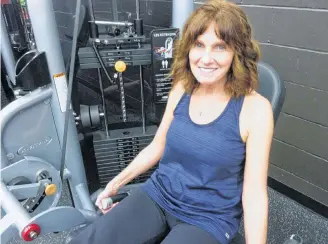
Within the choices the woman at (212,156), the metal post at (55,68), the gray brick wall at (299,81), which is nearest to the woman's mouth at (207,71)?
the woman at (212,156)

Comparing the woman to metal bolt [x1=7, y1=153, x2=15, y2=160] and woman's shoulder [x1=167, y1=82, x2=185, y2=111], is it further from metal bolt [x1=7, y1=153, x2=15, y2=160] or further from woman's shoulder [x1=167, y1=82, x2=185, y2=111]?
metal bolt [x1=7, y1=153, x2=15, y2=160]

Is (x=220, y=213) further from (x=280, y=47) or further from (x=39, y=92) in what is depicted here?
(x=280, y=47)

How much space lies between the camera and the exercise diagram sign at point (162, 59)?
135cm

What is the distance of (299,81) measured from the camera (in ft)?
5.08

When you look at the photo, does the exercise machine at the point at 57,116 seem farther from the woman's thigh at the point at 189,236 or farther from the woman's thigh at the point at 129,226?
the woman's thigh at the point at 189,236

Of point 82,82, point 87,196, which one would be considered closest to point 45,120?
point 87,196

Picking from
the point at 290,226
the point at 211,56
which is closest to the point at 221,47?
the point at 211,56

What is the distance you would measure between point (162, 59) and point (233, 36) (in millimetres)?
544

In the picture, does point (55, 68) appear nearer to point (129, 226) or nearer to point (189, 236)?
point (129, 226)

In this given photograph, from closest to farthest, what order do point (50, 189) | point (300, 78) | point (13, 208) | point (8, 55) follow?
point (13, 208) → point (50, 189) → point (300, 78) → point (8, 55)

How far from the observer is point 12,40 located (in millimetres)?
2055

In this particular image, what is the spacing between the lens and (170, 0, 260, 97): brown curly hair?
0.89 metres

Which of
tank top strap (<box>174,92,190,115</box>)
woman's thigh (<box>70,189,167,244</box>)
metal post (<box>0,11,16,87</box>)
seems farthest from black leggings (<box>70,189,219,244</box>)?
metal post (<box>0,11,16,87</box>)

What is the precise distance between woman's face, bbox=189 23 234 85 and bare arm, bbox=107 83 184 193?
187 mm
